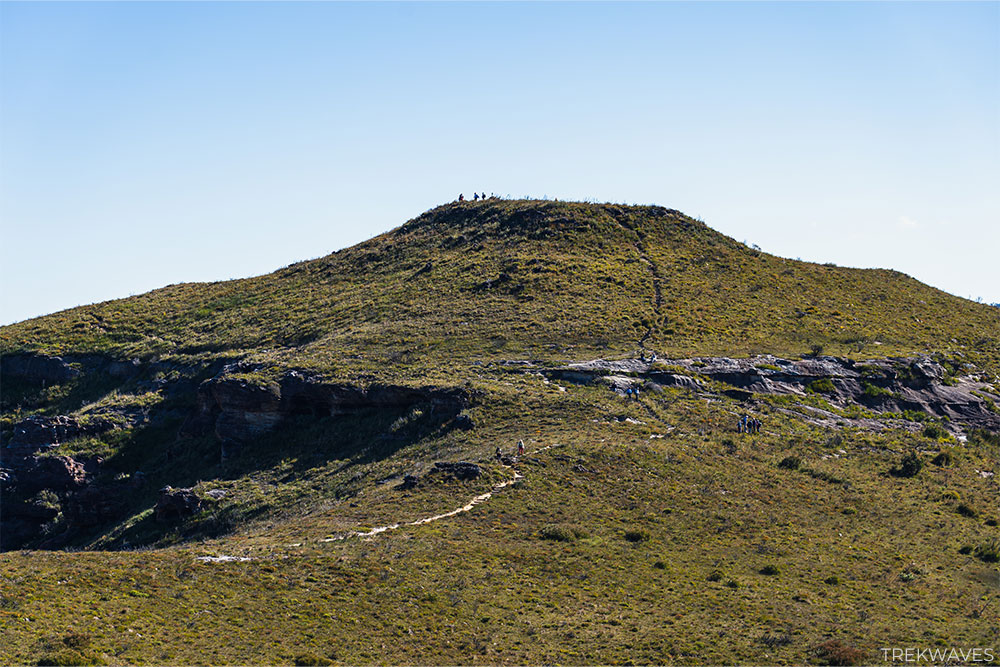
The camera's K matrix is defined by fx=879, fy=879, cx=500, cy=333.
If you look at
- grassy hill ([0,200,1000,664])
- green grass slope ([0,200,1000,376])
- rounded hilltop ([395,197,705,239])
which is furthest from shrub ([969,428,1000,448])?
rounded hilltop ([395,197,705,239])

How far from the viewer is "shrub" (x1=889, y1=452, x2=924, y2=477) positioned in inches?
1954

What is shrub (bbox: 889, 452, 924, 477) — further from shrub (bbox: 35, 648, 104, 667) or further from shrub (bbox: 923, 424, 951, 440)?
shrub (bbox: 35, 648, 104, 667)

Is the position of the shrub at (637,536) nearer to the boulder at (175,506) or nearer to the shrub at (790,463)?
the shrub at (790,463)

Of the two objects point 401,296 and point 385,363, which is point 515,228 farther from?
point 385,363

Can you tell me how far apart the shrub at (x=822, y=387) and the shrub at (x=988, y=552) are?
23.0 metres

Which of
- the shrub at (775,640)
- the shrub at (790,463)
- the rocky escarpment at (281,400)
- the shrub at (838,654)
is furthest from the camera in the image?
the rocky escarpment at (281,400)

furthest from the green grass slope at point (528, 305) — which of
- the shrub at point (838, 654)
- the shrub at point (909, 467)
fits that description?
the shrub at point (838, 654)

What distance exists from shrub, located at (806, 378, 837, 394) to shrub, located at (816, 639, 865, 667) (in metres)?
35.8

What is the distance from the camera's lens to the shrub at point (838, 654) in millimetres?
27234

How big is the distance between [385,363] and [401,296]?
1740 cm

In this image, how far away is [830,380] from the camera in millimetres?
62812

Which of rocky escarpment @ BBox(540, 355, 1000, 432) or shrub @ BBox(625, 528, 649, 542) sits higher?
rocky escarpment @ BBox(540, 355, 1000, 432)

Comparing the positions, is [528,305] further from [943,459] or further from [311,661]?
[311,661]

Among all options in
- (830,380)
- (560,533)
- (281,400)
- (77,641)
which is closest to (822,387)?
(830,380)
